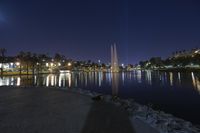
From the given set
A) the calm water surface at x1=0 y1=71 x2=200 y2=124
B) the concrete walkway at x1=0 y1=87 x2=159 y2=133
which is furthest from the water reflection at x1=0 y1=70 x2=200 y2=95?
the concrete walkway at x1=0 y1=87 x2=159 y2=133

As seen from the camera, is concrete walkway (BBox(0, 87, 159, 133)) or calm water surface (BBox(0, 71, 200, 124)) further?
calm water surface (BBox(0, 71, 200, 124))

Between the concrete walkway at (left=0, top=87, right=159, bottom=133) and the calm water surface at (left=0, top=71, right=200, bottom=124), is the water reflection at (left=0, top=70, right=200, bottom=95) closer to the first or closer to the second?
the calm water surface at (left=0, top=71, right=200, bottom=124)

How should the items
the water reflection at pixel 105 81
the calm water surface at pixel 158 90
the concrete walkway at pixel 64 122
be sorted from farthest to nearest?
the water reflection at pixel 105 81 < the calm water surface at pixel 158 90 < the concrete walkway at pixel 64 122

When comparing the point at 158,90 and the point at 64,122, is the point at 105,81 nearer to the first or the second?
the point at 158,90

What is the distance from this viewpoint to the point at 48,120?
9656mm

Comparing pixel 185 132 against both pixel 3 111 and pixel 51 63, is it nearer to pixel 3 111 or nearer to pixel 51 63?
pixel 3 111

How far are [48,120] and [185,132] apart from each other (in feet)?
23.1

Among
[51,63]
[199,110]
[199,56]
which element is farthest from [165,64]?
[199,110]

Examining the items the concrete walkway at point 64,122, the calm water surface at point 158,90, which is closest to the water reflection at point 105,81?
the calm water surface at point 158,90

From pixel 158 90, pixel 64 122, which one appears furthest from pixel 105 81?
pixel 64 122

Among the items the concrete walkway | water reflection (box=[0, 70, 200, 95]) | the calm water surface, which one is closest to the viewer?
the concrete walkway

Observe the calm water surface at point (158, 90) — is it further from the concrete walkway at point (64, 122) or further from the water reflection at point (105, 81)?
the concrete walkway at point (64, 122)

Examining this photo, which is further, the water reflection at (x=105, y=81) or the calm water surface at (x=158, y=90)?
the water reflection at (x=105, y=81)

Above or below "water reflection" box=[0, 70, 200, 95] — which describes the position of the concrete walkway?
above
